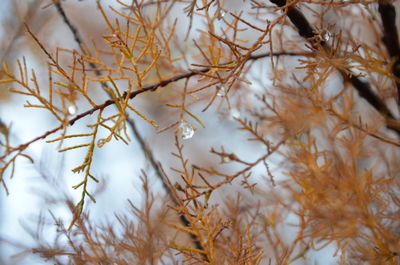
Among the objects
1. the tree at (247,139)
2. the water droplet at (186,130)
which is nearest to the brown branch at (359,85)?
the tree at (247,139)

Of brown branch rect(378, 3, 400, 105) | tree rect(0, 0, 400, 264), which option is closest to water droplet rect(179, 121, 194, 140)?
tree rect(0, 0, 400, 264)

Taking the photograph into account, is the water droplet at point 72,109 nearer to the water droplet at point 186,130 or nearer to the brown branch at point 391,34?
the water droplet at point 186,130

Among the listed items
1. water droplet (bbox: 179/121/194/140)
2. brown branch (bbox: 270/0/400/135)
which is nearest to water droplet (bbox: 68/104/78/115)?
water droplet (bbox: 179/121/194/140)

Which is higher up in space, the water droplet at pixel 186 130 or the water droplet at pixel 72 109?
the water droplet at pixel 72 109

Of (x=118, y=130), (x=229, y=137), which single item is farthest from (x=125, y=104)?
(x=229, y=137)

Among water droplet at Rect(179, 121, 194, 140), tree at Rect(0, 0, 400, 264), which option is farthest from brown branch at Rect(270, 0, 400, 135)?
water droplet at Rect(179, 121, 194, 140)

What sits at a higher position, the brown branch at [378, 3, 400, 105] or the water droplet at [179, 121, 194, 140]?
the brown branch at [378, 3, 400, 105]

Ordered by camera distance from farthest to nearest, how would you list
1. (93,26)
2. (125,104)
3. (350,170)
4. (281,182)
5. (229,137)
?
(93,26) → (229,137) → (281,182) → (350,170) → (125,104)

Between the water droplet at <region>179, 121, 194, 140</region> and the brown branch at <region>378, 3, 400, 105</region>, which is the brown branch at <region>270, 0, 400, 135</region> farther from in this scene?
the water droplet at <region>179, 121, 194, 140</region>

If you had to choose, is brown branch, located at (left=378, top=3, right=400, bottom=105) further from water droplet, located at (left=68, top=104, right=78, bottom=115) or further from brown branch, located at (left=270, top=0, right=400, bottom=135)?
water droplet, located at (left=68, top=104, right=78, bottom=115)

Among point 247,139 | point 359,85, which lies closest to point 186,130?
point 247,139

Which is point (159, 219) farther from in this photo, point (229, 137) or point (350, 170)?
point (229, 137)
